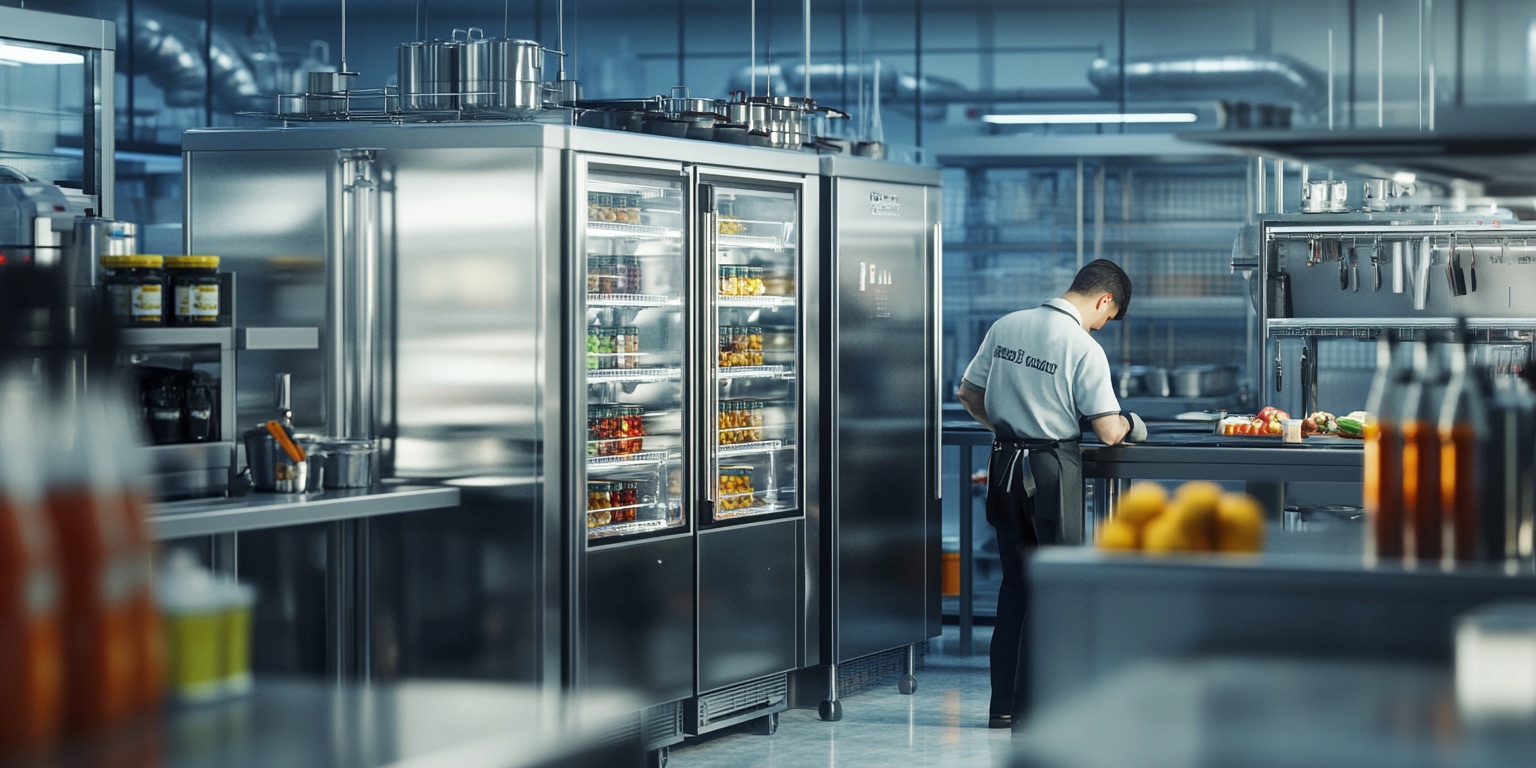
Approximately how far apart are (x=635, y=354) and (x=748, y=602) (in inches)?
42.0

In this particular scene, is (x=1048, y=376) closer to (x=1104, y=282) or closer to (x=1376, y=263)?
(x=1104, y=282)

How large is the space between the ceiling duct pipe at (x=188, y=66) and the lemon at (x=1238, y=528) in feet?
30.9

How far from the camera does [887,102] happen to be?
36.9 feet

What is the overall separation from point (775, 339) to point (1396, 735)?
4.84 meters

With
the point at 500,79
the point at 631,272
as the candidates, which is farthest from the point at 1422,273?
the point at 500,79

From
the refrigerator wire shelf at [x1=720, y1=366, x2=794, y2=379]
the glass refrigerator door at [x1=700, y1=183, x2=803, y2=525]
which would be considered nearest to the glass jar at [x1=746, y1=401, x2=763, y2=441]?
the glass refrigerator door at [x1=700, y1=183, x2=803, y2=525]

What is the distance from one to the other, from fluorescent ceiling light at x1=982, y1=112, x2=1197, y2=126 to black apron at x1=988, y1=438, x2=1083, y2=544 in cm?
504

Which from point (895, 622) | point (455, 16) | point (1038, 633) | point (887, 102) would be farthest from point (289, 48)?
point (1038, 633)

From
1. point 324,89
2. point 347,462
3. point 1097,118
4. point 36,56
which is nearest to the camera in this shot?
point 347,462

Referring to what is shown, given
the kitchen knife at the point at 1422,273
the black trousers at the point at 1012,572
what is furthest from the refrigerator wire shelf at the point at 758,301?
the kitchen knife at the point at 1422,273

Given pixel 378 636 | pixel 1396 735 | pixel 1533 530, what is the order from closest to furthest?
1. pixel 1396 735
2. pixel 1533 530
3. pixel 378 636

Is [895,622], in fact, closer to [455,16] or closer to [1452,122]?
[1452,122]

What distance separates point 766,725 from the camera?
6.57 m

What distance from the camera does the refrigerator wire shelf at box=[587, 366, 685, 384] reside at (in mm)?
5801
